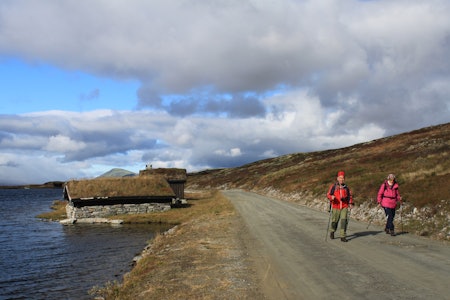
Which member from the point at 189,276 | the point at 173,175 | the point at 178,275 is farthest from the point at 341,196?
the point at 173,175

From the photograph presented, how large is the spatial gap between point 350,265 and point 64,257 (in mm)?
15415

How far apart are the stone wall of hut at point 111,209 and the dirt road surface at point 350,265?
2518 centimetres

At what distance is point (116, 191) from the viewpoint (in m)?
39.8

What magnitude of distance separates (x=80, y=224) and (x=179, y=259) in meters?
25.0

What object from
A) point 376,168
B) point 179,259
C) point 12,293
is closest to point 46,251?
point 12,293

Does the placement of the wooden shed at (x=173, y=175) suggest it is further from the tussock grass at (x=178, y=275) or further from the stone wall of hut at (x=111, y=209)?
the tussock grass at (x=178, y=275)

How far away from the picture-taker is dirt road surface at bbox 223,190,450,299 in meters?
8.03

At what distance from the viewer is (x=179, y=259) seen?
12742mm

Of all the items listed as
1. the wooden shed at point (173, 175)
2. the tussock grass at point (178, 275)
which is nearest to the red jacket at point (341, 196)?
the tussock grass at point (178, 275)

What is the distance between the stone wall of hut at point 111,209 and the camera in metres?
37.8

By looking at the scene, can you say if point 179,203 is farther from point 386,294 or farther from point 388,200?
point 386,294

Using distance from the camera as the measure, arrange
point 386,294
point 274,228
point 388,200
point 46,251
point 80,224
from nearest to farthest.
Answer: point 386,294 < point 388,200 < point 274,228 < point 46,251 < point 80,224

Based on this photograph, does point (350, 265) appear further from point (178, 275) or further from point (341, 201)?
point (178, 275)

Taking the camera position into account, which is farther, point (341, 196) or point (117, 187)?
point (117, 187)
